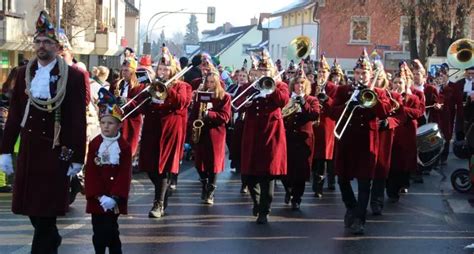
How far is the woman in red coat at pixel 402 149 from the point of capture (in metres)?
11.4

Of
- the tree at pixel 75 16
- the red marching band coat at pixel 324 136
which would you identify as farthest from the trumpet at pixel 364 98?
the tree at pixel 75 16

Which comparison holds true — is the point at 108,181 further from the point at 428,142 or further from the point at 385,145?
the point at 428,142

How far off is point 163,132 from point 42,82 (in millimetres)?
3454

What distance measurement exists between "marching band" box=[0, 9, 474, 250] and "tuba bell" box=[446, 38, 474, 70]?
2043 millimetres

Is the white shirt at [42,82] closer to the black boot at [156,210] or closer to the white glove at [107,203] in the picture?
the white glove at [107,203]

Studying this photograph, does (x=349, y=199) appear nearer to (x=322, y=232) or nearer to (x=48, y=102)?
(x=322, y=232)

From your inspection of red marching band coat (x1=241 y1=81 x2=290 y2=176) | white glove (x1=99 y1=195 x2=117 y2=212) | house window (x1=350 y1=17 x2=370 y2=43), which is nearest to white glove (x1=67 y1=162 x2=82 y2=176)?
white glove (x1=99 y1=195 x2=117 y2=212)

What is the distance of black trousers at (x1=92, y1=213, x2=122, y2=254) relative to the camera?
7059mm

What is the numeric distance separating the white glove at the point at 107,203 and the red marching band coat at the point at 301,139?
430cm

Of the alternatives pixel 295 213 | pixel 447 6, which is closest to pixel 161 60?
pixel 295 213

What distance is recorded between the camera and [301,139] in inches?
441

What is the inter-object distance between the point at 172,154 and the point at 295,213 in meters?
1.77

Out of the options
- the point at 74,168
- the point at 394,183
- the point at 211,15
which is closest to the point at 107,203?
the point at 74,168

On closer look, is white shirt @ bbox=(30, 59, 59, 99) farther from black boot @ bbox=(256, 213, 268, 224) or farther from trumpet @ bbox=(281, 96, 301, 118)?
trumpet @ bbox=(281, 96, 301, 118)
